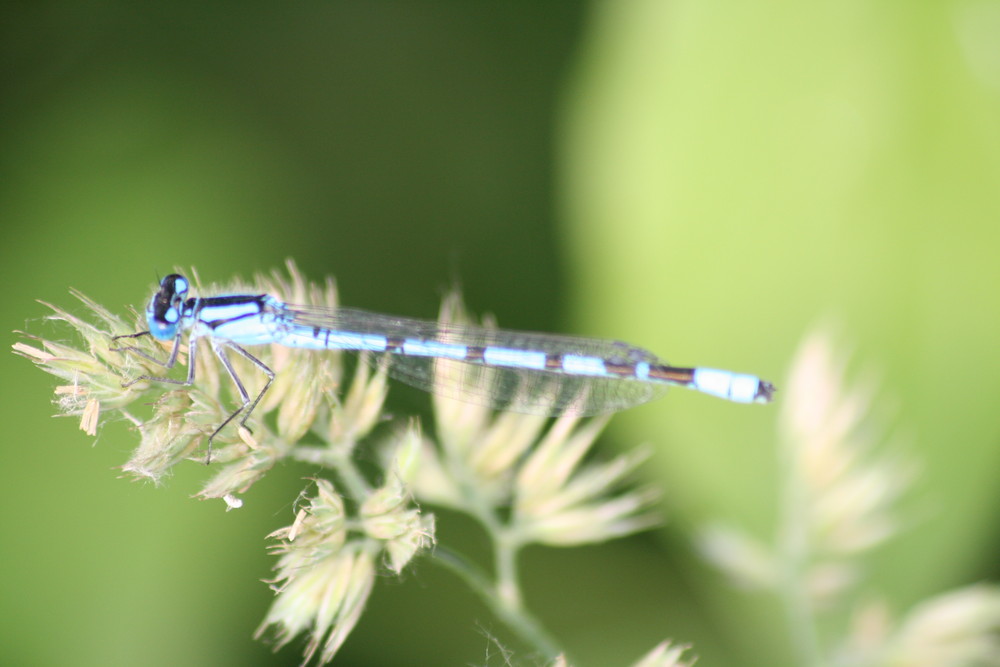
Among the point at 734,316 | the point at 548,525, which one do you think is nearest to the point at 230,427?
the point at 548,525

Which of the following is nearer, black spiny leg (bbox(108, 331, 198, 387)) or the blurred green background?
black spiny leg (bbox(108, 331, 198, 387))

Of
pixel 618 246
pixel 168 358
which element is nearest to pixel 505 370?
pixel 618 246

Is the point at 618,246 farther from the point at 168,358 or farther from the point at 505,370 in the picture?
the point at 168,358

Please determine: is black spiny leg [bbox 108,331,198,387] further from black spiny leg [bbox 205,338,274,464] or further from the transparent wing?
the transparent wing

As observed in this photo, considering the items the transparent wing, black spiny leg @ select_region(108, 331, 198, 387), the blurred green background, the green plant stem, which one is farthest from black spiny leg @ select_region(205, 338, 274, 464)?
the blurred green background

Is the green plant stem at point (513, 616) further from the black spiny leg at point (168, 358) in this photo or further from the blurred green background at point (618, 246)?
the blurred green background at point (618, 246)
